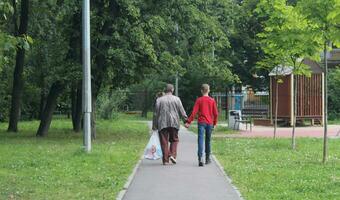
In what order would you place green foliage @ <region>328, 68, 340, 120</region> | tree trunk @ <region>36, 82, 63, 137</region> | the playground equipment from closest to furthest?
tree trunk @ <region>36, 82, 63, 137</region> → the playground equipment → green foliage @ <region>328, 68, 340, 120</region>

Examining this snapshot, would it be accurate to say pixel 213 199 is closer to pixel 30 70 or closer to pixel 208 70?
pixel 208 70

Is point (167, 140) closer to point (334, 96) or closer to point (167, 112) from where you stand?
point (167, 112)

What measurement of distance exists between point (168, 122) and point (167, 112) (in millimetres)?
242

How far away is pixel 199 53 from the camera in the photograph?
2291cm

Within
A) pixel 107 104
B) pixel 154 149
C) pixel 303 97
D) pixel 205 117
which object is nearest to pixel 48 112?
pixel 154 149

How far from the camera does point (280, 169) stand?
501 inches

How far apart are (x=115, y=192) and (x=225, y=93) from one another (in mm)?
32739

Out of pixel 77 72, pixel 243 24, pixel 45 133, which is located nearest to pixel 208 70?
pixel 77 72

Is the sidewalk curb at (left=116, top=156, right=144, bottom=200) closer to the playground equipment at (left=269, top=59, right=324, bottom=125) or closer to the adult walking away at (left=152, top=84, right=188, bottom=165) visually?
the adult walking away at (left=152, top=84, right=188, bottom=165)

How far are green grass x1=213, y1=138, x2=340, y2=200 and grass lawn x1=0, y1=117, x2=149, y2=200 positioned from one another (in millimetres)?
2269

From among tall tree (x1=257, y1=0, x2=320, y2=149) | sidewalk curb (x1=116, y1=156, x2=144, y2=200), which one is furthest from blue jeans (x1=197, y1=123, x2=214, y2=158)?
tall tree (x1=257, y1=0, x2=320, y2=149)

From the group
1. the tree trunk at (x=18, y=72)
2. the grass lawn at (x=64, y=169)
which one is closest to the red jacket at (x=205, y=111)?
the grass lawn at (x=64, y=169)

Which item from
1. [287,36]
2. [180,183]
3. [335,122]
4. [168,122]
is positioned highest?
[287,36]

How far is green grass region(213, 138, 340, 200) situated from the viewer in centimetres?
986
